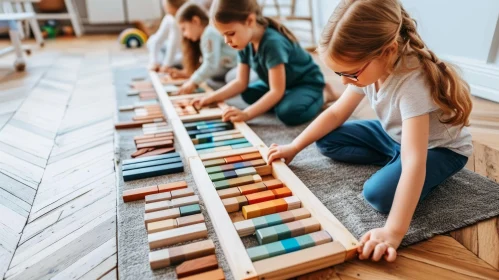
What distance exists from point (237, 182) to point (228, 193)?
6cm

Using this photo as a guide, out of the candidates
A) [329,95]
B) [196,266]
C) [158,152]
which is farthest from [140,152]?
[329,95]

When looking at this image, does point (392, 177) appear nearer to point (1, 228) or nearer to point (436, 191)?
point (436, 191)

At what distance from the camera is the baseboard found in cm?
156

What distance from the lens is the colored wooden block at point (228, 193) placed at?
90 cm

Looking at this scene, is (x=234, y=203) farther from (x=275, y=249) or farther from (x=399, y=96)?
(x=399, y=96)

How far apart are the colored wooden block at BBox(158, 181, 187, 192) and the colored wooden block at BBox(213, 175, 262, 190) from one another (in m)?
0.09

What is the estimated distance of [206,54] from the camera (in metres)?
1.80

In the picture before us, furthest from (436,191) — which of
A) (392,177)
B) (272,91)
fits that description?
(272,91)

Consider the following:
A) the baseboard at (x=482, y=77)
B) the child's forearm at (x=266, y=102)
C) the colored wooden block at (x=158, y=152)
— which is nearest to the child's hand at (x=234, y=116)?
the child's forearm at (x=266, y=102)

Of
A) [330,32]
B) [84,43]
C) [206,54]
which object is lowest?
[84,43]

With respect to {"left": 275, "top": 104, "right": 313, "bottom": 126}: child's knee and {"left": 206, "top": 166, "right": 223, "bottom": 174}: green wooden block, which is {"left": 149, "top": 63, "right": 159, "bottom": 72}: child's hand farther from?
{"left": 206, "top": 166, "right": 223, "bottom": 174}: green wooden block

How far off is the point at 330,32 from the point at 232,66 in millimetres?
1287

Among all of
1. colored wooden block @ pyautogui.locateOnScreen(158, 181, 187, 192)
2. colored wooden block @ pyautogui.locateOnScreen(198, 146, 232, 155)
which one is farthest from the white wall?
colored wooden block @ pyautogui.locateOnScreen(158, 181, 187, 192)

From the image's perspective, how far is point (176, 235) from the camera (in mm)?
768
